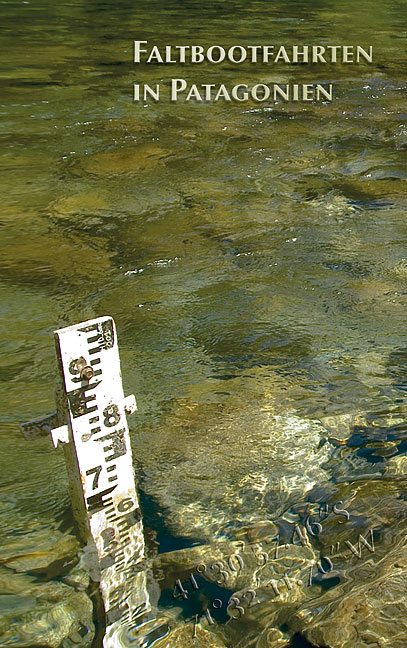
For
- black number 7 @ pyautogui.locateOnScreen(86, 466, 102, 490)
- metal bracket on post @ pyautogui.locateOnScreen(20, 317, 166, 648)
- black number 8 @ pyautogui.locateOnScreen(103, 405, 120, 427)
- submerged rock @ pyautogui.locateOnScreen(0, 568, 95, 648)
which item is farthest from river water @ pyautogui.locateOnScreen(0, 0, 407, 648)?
black number 8 @ pyautogui.locateOnScreen(103, 405, 120, 427)

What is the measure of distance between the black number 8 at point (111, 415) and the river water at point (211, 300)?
63 cm

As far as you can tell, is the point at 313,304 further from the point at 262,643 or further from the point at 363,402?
the point at 262,643

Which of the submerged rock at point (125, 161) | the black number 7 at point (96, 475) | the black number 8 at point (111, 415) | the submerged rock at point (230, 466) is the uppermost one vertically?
the black number 8 at point (111, 415)

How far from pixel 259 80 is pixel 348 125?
2.43 m

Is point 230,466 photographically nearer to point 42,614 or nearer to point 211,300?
point 42,614

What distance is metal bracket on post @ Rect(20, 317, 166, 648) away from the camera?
7.43 ft

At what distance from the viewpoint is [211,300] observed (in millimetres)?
4742

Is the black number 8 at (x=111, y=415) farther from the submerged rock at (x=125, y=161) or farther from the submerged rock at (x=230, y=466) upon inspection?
the submerged rock at (x=125, y=161)

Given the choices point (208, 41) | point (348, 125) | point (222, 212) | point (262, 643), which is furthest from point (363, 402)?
point (208, 41)

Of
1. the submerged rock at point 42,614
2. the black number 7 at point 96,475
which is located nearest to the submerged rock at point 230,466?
the submerged rock at point 42,614

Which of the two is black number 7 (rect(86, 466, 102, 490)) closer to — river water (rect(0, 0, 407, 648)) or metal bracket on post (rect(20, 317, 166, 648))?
metal bracket on post (rect(20, 317, 166, 648))

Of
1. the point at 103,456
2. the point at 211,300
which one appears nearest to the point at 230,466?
the point at 103,456

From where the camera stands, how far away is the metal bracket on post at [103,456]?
2.26 meters

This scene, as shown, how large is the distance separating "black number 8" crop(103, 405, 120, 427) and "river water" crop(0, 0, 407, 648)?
0.63 m
